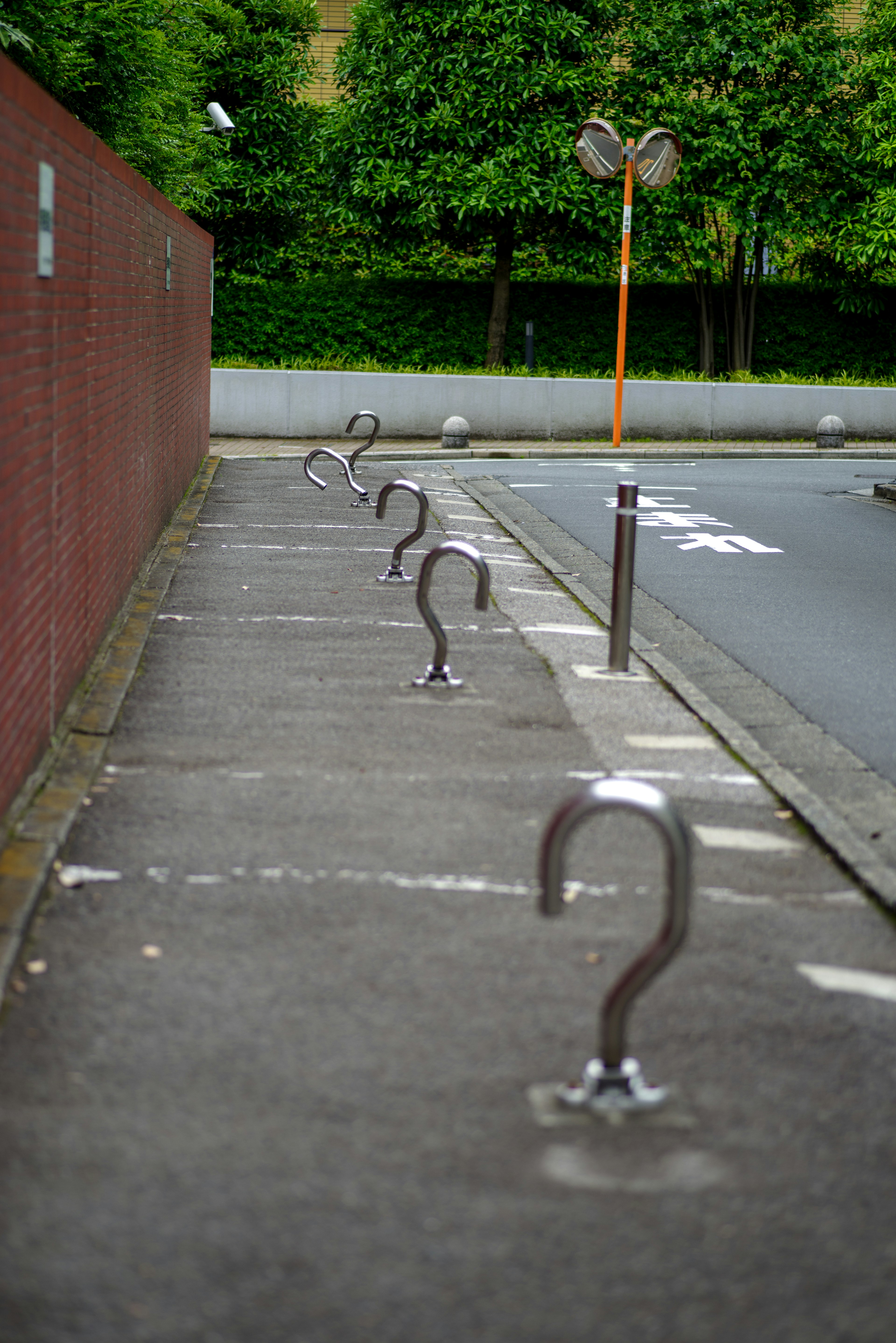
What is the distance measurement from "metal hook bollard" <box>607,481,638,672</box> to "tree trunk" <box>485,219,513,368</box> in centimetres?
2005

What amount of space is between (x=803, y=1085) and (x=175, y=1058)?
1515 millimetres

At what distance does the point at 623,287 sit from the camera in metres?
22.6

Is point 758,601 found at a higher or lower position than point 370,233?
lower

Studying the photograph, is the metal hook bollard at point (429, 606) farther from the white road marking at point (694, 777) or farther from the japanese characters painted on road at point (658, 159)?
the japanese characters painted on road at point (658, 159)

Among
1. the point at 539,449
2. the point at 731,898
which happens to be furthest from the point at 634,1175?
the point at 539,449

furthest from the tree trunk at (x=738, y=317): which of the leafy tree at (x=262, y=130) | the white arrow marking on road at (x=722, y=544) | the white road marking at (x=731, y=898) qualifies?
the white road marking at (x=731, y=898)

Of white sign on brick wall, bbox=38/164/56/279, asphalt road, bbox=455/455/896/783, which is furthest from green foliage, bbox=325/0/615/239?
white sign on brick wall, bbox=38/164/56/279

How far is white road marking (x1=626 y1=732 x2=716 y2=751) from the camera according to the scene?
6879 millimetres

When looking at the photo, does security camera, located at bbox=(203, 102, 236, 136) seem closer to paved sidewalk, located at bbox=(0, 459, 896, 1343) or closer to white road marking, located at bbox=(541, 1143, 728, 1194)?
paved sidewalk, located at bbox=(0, 459, 896, 1343)

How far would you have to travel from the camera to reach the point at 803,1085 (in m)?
3.79

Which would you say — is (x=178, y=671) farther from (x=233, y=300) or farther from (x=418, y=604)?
(x=233, y=300)

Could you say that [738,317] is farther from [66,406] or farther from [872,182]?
[66,406]

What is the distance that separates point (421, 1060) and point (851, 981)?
4.42 feet

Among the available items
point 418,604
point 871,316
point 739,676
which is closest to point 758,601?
point 739,676
